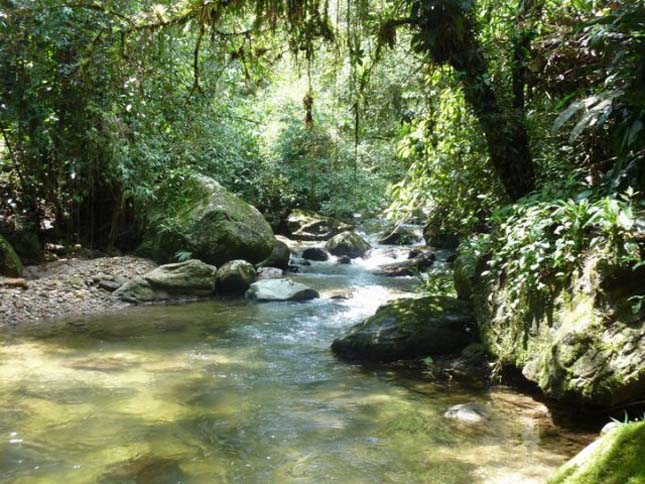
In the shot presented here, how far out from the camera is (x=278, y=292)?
387 inches

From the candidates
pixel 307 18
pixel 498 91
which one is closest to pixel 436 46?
pixel 498 91

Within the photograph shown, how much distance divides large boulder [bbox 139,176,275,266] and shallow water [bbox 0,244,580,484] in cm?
401

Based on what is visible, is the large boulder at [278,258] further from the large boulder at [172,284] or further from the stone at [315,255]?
the large boulder at [172,284]

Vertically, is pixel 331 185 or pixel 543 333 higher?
pixel 331 185

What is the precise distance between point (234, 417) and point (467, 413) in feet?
6.11

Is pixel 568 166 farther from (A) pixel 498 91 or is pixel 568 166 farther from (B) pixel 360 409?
(B) pixel 360 409

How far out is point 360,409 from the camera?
4.81 metres

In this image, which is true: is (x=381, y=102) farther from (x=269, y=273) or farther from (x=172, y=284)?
(x=172, y=284)

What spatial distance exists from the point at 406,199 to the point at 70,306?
5.32 m

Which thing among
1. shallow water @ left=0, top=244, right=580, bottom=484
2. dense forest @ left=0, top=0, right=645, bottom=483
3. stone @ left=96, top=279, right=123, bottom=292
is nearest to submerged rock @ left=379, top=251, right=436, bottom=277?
dense forest @ left=0, top=0, right=645, bottom=483

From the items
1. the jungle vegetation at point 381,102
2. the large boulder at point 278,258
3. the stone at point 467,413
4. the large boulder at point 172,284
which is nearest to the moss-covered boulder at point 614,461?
the jungle vegetation at point 381,102

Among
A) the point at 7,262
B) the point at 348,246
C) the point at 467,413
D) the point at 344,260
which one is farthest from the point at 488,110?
the point at 348,246

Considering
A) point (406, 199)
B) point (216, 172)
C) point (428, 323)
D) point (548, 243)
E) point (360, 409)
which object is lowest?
point (360, 409)

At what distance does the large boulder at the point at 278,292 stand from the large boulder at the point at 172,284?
32.3 inches
